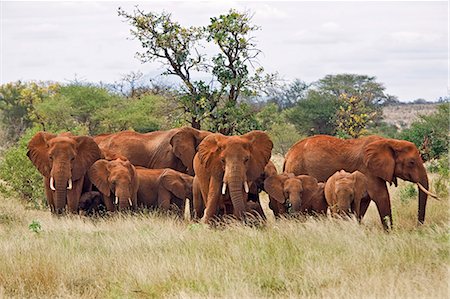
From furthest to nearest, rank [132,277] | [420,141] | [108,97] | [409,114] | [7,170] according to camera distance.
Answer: [409,114]
[108,97]
[420,141]
[7,170]
[132,277]

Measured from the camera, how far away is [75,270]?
10320mm

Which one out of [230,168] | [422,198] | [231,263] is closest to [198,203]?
[230,168]

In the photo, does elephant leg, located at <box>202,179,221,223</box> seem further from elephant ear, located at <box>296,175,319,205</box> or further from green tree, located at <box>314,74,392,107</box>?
green tree, located at <box>314,74,392,107</box>

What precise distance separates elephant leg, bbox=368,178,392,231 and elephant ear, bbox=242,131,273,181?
6.03ft

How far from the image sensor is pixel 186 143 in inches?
711

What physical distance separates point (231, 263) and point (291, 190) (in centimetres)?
452

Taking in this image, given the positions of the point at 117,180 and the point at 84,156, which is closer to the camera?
the point at 117,180

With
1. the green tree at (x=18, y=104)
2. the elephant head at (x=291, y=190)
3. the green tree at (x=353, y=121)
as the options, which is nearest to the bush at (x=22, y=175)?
the elephant head at (x=291, y=190)

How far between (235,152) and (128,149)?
232 inches

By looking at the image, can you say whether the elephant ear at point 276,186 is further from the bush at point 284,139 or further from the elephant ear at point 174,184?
the bush at point 284,139

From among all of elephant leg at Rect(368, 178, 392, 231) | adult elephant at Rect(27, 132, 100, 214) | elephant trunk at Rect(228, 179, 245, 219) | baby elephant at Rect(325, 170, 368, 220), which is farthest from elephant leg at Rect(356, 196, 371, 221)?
adult elephant at Rect(27, 132, 100, 214)

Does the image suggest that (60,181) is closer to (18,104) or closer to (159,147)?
(159,147)

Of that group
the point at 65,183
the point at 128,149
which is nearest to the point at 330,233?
the point at 65,183

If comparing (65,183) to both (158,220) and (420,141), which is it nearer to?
(158,220)
